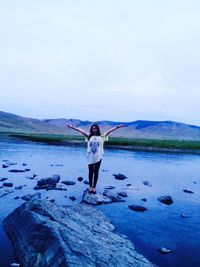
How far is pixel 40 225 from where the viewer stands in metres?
9.48

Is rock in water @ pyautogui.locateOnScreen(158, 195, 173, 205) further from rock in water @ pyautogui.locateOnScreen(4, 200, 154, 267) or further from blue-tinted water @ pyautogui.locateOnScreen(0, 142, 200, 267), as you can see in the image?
rock in water @ pyautogui.locateOnScreen(4, 200, 154, 267)

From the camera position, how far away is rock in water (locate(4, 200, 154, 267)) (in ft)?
27.0

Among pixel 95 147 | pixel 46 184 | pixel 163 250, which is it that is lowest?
pixel 163 250

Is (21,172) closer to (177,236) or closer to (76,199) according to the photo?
(76,199)

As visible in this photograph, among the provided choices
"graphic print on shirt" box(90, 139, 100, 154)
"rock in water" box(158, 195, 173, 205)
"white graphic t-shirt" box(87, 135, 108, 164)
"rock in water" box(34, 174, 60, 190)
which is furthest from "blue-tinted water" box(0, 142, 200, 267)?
"graphic print on shirt" box(90, 139, 100, 154)

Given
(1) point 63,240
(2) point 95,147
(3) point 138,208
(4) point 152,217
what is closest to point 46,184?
(2) point 95,147

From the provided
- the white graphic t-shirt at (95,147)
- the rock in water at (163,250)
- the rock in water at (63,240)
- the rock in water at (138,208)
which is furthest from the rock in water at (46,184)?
the rock in water at (163,250)

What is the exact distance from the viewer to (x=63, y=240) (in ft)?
28.1

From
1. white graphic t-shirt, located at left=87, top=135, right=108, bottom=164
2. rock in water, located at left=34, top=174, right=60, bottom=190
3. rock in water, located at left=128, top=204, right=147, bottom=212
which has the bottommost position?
rock in water, located at left=128, top=204, right=147, bottom=212

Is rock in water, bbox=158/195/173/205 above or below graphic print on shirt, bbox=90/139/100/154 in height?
below

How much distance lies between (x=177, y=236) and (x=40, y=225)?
192 inches

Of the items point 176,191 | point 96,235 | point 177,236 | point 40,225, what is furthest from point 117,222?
point 176,191

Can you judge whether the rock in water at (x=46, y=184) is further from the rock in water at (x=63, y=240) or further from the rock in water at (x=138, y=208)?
the rock in water at (x=63, y=240)

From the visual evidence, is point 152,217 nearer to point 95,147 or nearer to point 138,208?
point 138,208
